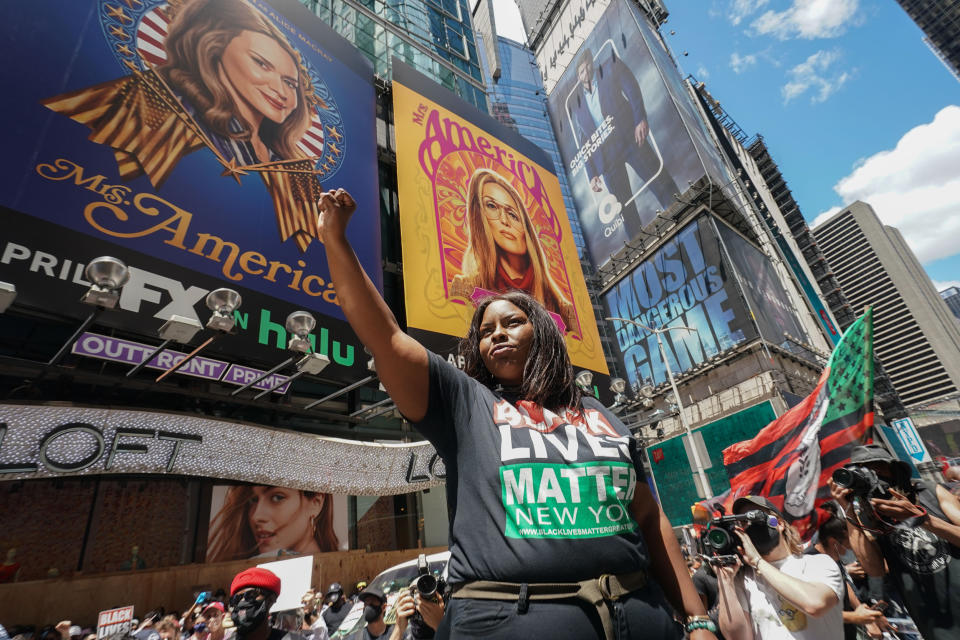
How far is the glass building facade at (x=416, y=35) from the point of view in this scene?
58.5 feet

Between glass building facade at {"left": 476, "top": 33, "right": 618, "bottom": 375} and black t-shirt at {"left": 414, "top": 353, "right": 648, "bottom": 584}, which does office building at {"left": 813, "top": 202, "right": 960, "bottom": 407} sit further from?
black t-shirt at {"left": 414, "top": 353, "right": 648, "bottom": 584}

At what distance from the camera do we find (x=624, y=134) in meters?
33.4

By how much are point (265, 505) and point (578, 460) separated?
9.29 m

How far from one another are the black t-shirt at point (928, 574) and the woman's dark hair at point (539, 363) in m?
2.75

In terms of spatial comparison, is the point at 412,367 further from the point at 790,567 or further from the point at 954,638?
the point at 954,638

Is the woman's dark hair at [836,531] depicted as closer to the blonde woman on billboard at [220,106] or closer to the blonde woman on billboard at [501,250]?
the blonde woman on billboard at [501,250]

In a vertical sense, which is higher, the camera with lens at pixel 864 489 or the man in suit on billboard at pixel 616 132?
the man in suit on billboard at pixel 616 132

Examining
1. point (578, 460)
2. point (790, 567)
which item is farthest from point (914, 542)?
point (578, 460)

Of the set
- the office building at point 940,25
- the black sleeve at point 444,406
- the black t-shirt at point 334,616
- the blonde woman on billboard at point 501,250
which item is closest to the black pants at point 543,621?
the black sleeve at point 444,406

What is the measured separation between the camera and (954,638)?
260 cm

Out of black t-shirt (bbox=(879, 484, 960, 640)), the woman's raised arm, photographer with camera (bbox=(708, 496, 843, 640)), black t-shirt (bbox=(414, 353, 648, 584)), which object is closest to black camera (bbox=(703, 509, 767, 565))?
photographer with camera (bbox=(708, 496, 843, 640))

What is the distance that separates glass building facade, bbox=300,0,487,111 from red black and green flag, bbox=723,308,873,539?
635 inches

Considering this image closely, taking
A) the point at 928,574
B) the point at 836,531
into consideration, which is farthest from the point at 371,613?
the point at 836,531

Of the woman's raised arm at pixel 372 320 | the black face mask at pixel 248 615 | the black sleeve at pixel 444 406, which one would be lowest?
the black face mask at pixel 248 615
